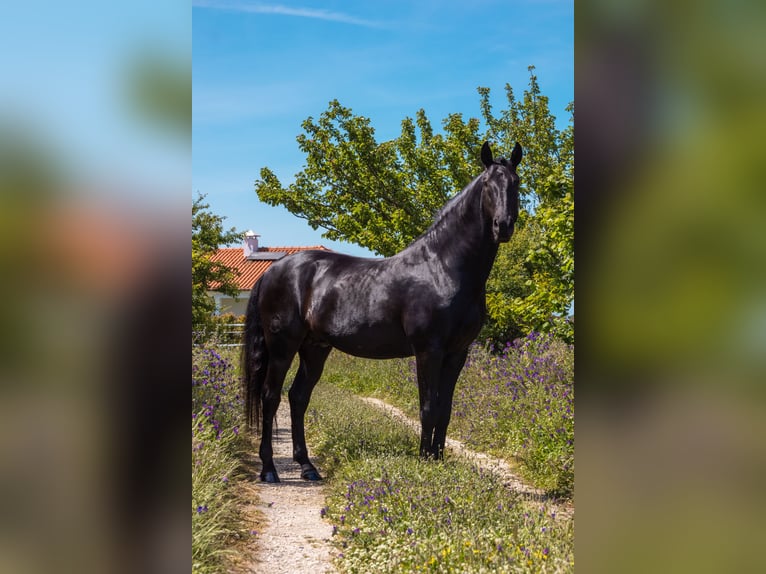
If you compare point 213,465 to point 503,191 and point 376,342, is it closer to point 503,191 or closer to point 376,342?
point 376,342

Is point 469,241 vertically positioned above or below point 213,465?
above

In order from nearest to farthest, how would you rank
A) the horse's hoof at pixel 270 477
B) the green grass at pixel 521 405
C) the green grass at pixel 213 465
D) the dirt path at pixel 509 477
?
the green grass at pixel 213 465 → the dirt path at pixel 509 477 → the green grass at pixel 521 405 → the horse's hoof at pixel 270 477

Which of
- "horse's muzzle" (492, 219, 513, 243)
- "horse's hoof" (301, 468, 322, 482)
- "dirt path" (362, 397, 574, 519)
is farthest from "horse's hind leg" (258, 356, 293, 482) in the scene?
"horse's muzzle" (492, 219, 513, 243)

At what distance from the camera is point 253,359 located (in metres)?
6.43

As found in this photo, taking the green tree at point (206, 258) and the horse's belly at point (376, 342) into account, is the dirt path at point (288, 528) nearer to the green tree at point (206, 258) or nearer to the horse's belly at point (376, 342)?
the horse's belly at point (376, 342)

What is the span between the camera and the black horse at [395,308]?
517 cm

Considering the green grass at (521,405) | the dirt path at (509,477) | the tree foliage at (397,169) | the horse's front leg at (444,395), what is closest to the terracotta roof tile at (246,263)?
the tree foliage at (397,169)

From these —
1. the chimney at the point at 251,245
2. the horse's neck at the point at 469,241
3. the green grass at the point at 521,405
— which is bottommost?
the green grass at the point at 521,405

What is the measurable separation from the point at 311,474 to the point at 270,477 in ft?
1.24

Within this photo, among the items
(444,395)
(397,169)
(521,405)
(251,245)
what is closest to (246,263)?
(251,245)

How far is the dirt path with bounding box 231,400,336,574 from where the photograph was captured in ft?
12.9

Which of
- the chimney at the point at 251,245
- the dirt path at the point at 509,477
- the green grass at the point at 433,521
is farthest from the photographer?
the chimney at the point at 251,245
